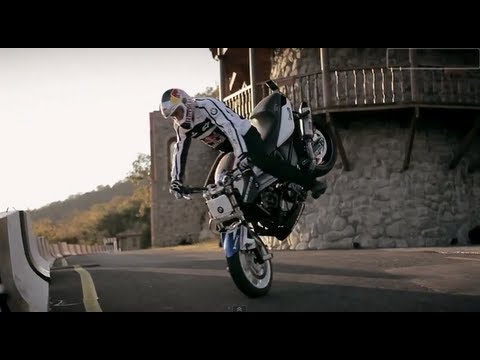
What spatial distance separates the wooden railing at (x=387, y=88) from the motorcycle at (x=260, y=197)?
275 inches

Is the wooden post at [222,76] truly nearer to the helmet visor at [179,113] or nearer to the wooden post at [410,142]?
the wooden post at [410,142]

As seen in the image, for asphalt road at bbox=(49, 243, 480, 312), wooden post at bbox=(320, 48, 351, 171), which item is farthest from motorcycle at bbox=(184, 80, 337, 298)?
wooden post at bbox=(320, 48, 351, 171)

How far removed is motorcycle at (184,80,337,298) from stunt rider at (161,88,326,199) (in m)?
0.12

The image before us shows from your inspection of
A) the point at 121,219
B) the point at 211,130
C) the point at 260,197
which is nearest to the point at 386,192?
the point at 260,197

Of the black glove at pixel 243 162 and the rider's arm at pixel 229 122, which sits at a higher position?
the rider's arm at pixel 229 122

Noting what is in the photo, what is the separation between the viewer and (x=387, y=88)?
41.4 feet

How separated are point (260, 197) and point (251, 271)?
73 cm

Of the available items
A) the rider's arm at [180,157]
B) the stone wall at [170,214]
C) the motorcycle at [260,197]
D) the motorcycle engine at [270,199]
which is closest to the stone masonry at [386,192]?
the motorcycle at [260,197]

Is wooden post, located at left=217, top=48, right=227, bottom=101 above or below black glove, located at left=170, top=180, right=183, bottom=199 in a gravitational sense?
Result: above

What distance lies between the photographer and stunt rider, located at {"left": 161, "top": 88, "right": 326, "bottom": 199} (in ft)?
13.7

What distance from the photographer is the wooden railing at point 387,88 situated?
40.6ft

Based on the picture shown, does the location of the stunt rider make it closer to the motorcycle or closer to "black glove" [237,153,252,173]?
"black glove" [237,153,252,173]
